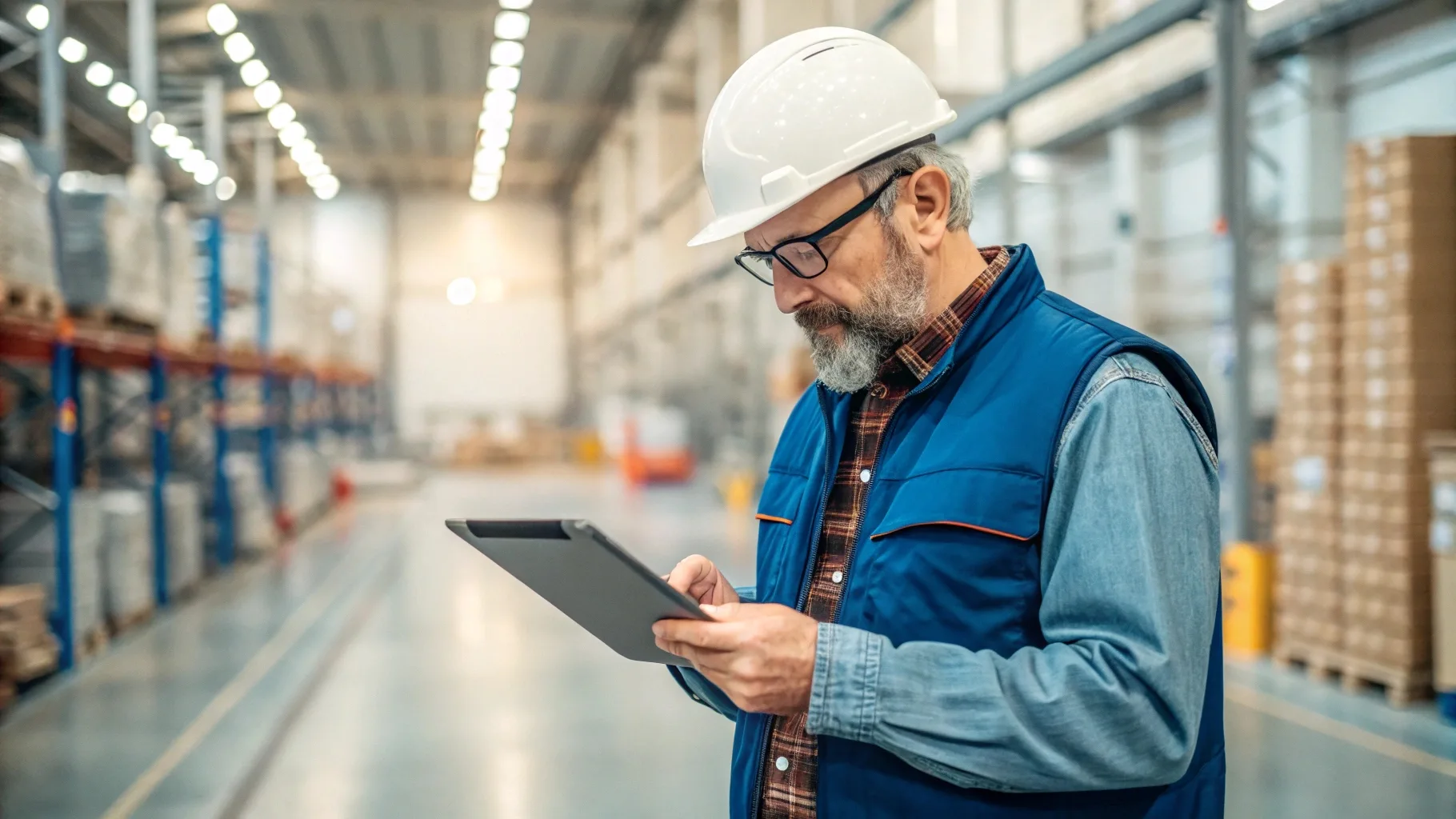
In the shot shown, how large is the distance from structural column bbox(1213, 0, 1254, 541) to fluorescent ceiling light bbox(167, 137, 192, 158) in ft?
59.6

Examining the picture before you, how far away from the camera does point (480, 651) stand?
23.5 ft

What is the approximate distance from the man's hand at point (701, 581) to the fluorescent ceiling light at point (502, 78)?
1948 cm

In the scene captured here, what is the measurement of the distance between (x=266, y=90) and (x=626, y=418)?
29.7 ft

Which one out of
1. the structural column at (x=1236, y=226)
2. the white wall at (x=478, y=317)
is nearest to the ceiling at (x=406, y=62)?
the white wall at (x=478, y=317)

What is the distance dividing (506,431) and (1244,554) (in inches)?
937

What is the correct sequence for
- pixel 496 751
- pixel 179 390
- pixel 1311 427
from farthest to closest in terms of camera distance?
pixel 179 390 < pixel 1311 427 < pixel 496 751

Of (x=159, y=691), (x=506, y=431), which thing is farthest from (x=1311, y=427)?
(x=506, y=431)

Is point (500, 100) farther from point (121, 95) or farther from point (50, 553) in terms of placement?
point (50, 553)

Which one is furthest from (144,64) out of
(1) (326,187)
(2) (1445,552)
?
(1) (326,187)

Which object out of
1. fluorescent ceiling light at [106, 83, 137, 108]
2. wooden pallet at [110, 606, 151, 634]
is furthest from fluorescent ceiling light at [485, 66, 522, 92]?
wooden pallet at [110, 606, 151, 634]

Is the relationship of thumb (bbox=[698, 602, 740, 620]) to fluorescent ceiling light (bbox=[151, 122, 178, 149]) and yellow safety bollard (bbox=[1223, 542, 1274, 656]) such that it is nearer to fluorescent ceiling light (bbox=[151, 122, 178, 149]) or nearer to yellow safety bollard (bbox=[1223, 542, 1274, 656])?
yellow safety bollard (bbox=[1223, 542, 1274, 656])

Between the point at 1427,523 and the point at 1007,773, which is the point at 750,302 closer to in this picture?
the point at 1427,523

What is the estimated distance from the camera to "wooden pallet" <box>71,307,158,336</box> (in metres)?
7.26

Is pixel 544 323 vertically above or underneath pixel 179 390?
above
